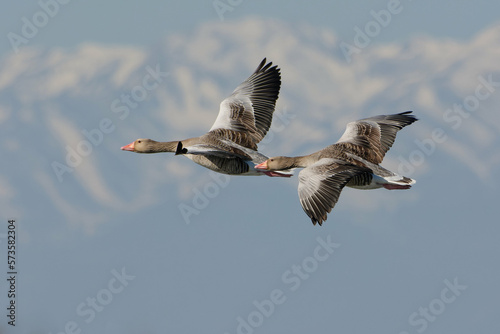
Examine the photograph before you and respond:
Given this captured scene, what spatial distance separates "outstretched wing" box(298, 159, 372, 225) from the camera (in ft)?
65.0

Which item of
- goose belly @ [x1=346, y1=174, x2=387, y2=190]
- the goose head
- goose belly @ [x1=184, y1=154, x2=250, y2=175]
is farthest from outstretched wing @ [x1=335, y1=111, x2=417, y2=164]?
the goose head

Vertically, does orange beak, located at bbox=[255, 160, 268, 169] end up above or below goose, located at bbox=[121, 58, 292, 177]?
below

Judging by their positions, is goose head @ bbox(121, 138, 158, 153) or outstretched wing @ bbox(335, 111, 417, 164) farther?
goose head @ bbox(121, 138, 158, 153)

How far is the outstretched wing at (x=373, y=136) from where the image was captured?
23516 mm

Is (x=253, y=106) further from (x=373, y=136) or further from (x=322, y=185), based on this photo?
(x=322, y=185)

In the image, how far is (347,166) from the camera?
69.7 feet

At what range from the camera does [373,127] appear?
2467 cm

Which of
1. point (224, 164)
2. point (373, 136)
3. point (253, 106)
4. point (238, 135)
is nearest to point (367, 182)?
point (373, 136)

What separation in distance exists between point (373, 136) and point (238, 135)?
3384mm

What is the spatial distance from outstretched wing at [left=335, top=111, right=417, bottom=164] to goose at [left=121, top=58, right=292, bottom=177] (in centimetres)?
200

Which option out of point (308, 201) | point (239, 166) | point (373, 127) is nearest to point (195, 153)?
point (239, 166)

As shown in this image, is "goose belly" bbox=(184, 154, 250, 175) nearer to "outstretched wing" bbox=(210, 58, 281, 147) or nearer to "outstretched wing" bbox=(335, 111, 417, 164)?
"outstretched wing" bbox=(210, 58, 281, 147)

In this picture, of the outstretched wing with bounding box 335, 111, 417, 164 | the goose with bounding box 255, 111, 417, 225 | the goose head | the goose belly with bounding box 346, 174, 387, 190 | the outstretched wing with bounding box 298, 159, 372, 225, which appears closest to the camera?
the outstretched wing with bounding box 298, 159, 372, 225

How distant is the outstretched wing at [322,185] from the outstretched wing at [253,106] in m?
4.04
